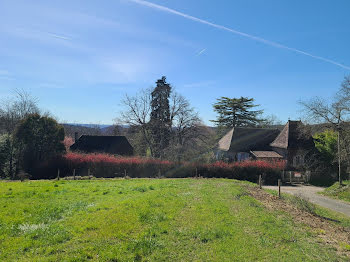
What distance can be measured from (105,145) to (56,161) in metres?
12.5

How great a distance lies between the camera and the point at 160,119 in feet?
145

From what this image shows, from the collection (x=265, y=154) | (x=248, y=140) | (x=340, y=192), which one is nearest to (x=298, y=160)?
(x=265, y=154)

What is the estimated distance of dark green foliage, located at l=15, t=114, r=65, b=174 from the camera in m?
28.5

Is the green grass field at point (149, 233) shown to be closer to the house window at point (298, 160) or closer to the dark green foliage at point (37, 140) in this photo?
the dark green foliage at point (37, 140)

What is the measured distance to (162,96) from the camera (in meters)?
45.2

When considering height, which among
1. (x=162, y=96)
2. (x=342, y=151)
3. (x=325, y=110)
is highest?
(x=162, y=96)

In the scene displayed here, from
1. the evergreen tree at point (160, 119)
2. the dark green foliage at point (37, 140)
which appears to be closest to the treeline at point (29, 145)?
the dark green foliage at point (37, 140)

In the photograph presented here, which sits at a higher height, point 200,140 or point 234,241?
point 200,140

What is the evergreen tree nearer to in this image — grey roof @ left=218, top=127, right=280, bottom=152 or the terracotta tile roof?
grey roof @ left=218, top=127, right=280, bottom=152

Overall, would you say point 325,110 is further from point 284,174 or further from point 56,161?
point 56,161

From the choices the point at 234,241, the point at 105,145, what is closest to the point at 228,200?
the point at 234,241

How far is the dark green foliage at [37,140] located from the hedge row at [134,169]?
1577 millimetres

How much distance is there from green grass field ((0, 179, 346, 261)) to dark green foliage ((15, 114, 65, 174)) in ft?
66.6

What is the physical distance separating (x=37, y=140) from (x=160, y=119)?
20.6 meters
